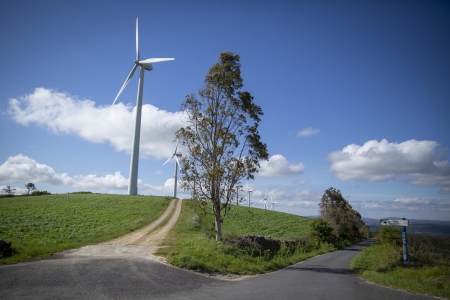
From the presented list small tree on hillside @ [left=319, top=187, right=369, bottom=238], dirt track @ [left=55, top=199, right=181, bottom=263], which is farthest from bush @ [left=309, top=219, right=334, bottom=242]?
dirt track @ [left=55, top=199, right=181, bottom=263]

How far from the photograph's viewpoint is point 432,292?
11.7m

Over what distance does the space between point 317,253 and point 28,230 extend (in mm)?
30028

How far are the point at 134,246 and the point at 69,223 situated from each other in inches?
605

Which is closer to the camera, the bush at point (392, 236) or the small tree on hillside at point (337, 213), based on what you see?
the bush at point (392, 236)

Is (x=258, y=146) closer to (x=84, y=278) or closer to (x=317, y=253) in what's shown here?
(x=84, y=278)

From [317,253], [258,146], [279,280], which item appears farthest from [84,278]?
[317,253]

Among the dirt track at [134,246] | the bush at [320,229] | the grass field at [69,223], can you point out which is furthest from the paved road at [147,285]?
the bush at [320,229]

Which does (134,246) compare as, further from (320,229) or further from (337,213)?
(337,213)

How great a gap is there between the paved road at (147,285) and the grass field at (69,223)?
450 centimetres

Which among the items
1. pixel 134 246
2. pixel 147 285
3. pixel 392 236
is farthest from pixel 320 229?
pixel 147 285

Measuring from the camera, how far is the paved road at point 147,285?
10.2m

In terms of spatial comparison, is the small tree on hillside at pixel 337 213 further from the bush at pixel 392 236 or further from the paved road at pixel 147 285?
the paved road at pixel 147 285

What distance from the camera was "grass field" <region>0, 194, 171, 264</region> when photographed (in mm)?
20584

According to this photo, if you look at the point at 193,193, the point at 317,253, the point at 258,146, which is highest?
the point at 258,146
